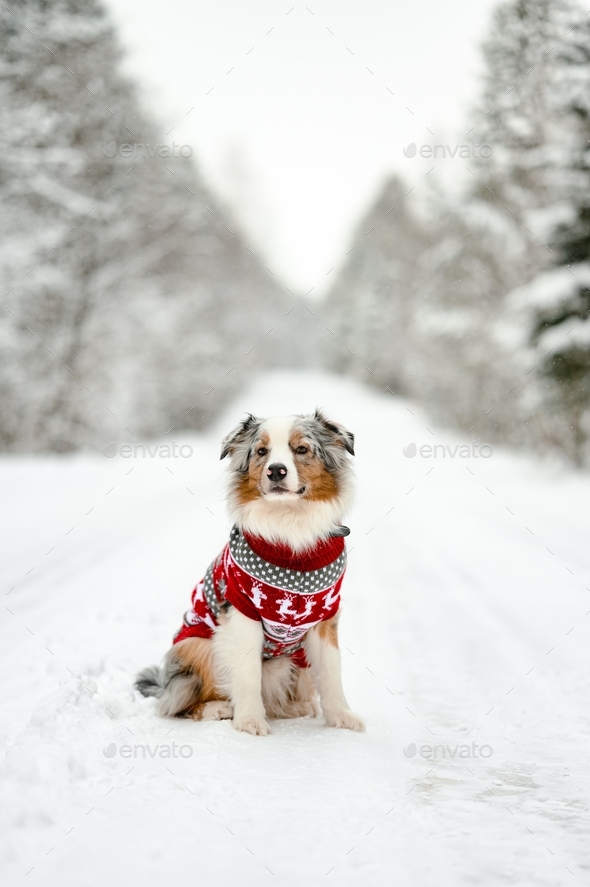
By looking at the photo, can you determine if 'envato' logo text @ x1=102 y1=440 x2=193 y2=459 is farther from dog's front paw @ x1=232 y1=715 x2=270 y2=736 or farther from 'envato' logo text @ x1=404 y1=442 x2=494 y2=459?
dog's front paw @ x1=232 y1=715 x2=270 y2=736

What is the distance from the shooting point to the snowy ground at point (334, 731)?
2.03 metres

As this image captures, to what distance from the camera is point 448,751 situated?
3184 millimetres

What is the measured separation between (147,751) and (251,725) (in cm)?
68

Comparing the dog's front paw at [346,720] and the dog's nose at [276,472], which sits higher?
the dog's nose at [276,472]

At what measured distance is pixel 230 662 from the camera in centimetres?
347

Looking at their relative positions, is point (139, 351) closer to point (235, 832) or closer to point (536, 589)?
point (536, 589)

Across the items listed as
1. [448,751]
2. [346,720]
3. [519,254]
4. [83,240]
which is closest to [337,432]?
[346,720]

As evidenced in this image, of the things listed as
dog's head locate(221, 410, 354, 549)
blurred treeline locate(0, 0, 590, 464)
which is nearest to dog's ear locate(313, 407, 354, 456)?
dog's head locate(221, 410, 354, 549)

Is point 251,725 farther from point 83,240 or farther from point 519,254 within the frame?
point 519,254

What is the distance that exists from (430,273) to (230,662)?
22.4m

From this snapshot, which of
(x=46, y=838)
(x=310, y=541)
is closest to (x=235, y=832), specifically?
(x=46, y=838)

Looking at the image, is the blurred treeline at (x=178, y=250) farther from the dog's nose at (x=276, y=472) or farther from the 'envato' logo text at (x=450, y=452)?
the dog's nose at (x=276, y=472)

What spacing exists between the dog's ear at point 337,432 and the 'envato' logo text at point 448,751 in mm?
1707

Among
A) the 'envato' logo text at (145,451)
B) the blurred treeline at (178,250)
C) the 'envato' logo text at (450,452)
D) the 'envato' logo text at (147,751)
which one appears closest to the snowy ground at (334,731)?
the 'envato' logo text at (147,751)
